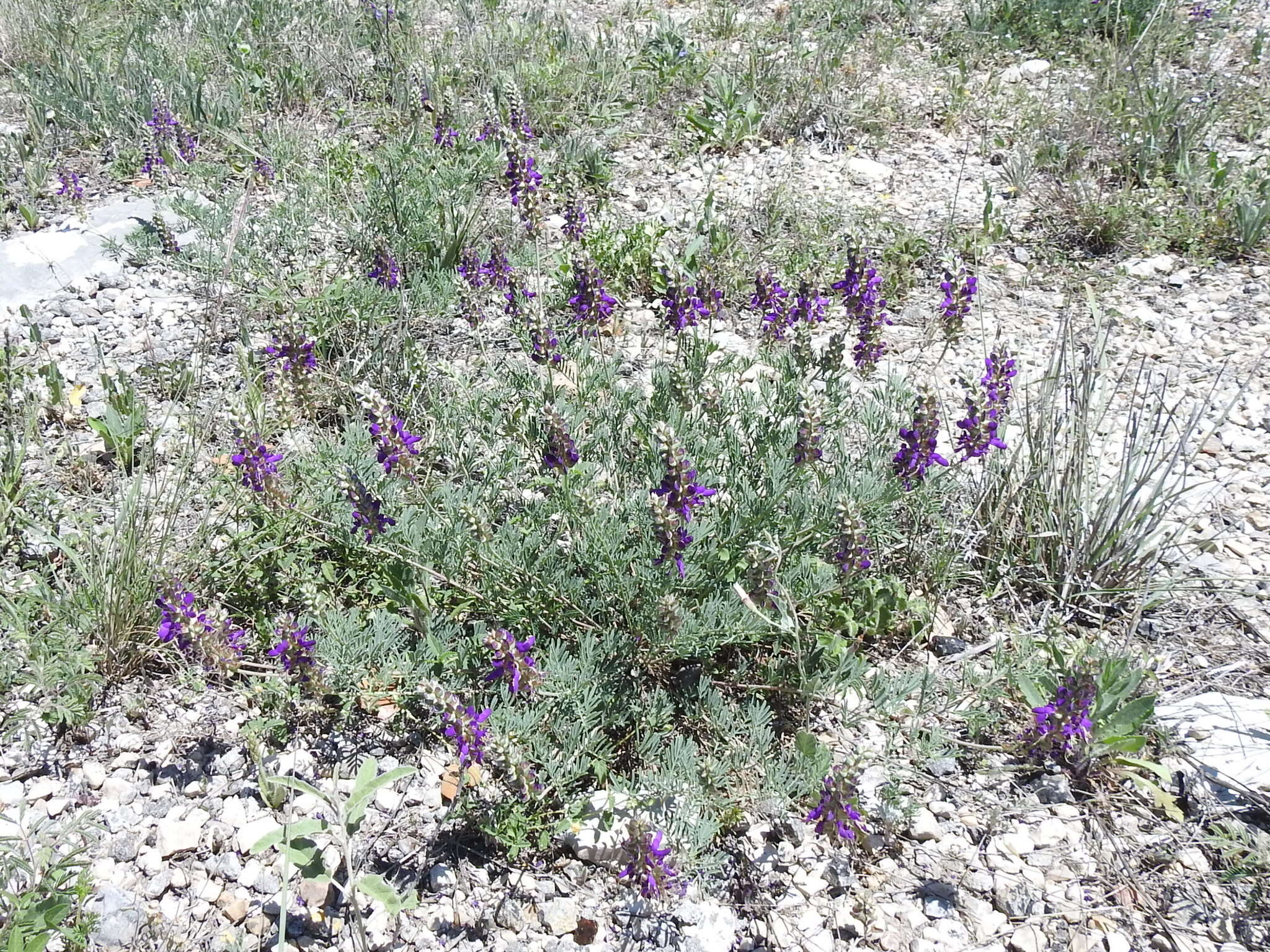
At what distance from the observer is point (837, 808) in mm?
2461

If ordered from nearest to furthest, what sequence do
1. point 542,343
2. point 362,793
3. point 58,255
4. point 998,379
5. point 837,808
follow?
point 362,793
point 837,808
point 998,379
point 542,343
point 58,255

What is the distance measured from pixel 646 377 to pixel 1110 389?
2060mm

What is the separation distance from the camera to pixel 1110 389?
13.8 ft

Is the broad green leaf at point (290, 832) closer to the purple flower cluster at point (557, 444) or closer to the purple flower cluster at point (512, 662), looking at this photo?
the purple flower cluster at point (512, 662)

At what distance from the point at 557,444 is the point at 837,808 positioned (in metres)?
1.29

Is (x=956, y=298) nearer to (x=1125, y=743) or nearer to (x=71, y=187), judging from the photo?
(x=1125, y=743)

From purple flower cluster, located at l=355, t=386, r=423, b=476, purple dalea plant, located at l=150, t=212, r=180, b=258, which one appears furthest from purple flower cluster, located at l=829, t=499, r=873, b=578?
purple dalea plant, located at l=150, t=212, r=180, b=258

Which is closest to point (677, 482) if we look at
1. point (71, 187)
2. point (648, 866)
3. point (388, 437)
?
point (388, 437)

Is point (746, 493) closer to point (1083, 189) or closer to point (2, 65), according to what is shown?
point (1083, 189)

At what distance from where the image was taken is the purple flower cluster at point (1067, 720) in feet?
8.68

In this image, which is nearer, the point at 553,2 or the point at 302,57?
the point at 302,57

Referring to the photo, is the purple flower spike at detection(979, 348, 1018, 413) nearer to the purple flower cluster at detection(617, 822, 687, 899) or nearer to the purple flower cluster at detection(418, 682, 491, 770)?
the purple flower cluster at detection(617, 822, 687, 899)

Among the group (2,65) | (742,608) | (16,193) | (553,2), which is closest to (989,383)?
(742,608)

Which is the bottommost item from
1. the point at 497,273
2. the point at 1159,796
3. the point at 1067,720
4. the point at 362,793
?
the point at 1159,796
